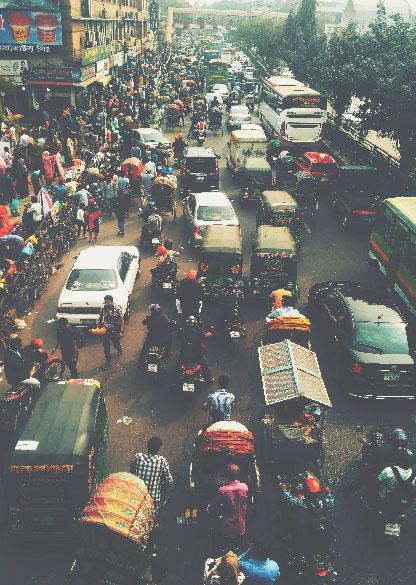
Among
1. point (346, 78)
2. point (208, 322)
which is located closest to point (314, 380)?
point (208, 322)

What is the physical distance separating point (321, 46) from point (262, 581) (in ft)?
159

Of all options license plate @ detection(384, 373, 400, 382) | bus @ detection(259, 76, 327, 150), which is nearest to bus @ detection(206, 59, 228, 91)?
bus @ detection(259, 76, 327, 150)

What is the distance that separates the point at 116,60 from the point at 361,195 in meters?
40.6

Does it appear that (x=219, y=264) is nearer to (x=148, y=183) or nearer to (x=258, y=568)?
(x=148, y=183)

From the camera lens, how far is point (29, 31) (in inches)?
1307

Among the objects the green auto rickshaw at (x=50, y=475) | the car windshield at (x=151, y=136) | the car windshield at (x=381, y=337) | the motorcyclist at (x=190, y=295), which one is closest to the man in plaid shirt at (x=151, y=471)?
the green auto rickshaw at (x=50, y=475)

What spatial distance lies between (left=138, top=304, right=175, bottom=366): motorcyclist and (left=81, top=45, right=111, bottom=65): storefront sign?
3024 cm

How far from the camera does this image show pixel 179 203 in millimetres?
23688

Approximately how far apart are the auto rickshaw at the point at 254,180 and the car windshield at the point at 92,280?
11054 mm

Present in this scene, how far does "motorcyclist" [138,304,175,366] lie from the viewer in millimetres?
11359

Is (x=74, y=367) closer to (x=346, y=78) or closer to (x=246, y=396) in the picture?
(x=246, y=396)

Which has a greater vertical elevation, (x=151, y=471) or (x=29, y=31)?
(x=29, y=31)

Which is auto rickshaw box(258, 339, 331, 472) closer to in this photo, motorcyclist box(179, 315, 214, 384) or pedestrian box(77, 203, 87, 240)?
motorcyclist box(179, 315, 214, 384)

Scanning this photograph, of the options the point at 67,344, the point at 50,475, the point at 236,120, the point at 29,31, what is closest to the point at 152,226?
the point at 67,344
